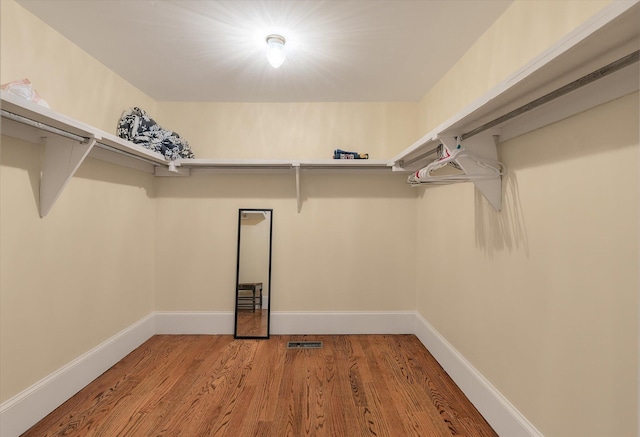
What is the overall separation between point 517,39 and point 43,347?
3.15 metres

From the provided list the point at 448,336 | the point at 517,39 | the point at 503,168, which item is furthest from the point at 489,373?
the point at 517,39

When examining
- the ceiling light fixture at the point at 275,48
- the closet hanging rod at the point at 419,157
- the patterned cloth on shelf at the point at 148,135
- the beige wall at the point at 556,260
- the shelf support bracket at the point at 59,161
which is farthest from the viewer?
the patterned cloth on shelf at the point at 148,135

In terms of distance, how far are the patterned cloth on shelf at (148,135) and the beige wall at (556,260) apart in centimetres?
239

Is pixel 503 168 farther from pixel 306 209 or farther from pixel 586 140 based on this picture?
pixel 306 209

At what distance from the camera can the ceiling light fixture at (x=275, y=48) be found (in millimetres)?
1936

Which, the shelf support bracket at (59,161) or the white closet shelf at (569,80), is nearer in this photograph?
the white closet shelf at (569,80)

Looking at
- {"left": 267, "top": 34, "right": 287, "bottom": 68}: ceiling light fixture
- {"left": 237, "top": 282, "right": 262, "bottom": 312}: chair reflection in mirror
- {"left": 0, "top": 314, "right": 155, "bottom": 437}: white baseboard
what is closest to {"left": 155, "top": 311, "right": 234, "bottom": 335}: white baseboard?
{"left": 237, "top": 282, "right": 262, "bottom": 312}: chair reflection in mirror

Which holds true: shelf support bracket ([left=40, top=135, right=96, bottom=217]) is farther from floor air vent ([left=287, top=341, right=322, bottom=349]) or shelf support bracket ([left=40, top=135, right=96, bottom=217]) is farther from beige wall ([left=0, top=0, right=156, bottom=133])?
floor air vent ([left=287, top=341, right=322, bottom=349])

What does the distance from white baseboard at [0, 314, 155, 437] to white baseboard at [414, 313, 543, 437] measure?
8.36 ft

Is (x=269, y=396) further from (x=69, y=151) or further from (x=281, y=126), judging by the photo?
(x=281, y=126)

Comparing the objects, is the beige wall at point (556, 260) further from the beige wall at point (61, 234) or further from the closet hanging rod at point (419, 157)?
the beige wall at point (61, 234)

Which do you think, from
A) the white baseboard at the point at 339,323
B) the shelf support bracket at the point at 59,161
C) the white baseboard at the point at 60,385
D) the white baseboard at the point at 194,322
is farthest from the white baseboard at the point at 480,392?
the shelf support bracket at the point at 59,161

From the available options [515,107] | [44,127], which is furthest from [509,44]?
[44,127]

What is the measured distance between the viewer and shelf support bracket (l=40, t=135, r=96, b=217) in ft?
5.81
